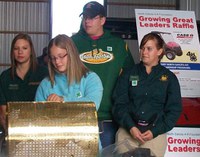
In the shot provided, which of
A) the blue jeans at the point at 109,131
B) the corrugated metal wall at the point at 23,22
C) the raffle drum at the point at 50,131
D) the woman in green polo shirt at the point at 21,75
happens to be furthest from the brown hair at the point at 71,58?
the corrugated metal wall at the point at 23,22

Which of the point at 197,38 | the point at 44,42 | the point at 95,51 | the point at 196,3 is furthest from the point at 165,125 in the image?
the point at 44,42

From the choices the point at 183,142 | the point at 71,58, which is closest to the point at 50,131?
the point at 71,58

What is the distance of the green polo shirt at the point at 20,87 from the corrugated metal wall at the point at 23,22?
9220 mm

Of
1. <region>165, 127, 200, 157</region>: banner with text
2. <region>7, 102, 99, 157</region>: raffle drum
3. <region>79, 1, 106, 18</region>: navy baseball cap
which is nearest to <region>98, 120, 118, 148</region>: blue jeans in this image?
<region>79, 1, 106, 18</region>: navy baseball cap

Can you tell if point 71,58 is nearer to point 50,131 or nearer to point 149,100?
point 50,131

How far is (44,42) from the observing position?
39.6ft

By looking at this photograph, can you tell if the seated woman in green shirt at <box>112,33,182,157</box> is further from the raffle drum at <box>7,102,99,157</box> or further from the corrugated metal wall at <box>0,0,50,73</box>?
the corrugated metal wall at <box>0,0,50,73</box>

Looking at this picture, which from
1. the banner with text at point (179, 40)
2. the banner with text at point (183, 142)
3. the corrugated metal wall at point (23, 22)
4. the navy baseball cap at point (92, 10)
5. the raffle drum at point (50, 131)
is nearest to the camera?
the raffle drum at point (50, 131)

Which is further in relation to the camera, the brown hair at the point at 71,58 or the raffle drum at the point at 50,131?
the brown hair at the point at 71,58

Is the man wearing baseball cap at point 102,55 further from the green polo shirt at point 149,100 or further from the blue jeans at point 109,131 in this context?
the green polo shirt at point 149,100

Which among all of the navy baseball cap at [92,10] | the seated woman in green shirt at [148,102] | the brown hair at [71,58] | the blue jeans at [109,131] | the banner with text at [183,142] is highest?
the navy baseball cap at [92,10]

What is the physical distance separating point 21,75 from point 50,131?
4.96 ft

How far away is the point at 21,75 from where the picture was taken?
2.94 metres

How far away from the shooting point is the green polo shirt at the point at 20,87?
2.89 m
